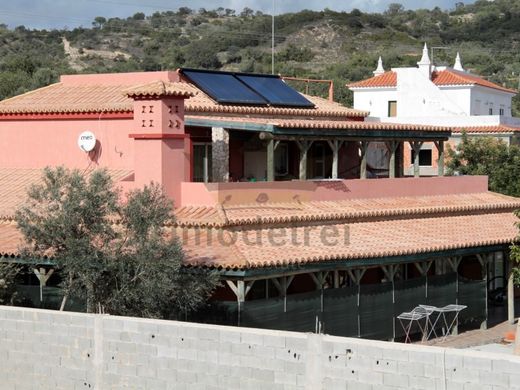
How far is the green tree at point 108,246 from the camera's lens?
18.1m

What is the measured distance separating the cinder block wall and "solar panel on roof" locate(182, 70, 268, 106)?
11789 mm

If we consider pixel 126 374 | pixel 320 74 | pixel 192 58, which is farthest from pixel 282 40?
pixel 126 374

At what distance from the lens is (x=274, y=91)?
30031mm

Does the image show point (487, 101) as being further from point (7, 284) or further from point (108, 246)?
point (108, 246)

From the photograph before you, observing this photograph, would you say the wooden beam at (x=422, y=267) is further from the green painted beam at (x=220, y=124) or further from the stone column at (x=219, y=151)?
the stone column at (x=219, y=151)

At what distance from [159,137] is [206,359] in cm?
833

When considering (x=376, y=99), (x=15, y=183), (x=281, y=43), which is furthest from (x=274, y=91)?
(x=281, y=43)

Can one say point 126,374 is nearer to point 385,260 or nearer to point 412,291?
point 385,260

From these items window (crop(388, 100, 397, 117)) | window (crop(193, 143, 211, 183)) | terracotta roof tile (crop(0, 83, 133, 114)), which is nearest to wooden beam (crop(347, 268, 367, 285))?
window (crop(193, 143, 211, 183))

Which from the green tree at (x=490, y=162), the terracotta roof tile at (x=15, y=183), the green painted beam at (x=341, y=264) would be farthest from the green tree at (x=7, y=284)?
the green tree at (x=490, y=162)

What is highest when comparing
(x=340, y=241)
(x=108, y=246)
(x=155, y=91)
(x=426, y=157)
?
(x=155, y=91)

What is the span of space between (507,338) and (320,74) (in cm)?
6746

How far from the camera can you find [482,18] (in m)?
146

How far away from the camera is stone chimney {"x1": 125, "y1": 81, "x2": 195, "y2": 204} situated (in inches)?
885
